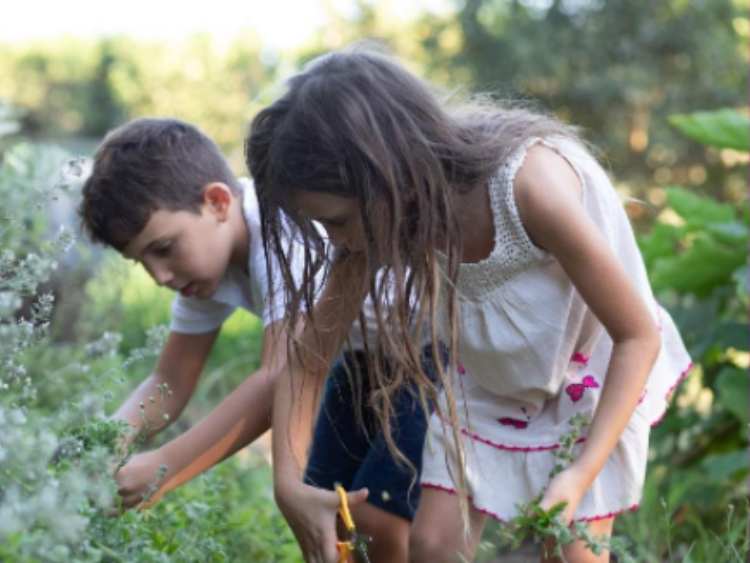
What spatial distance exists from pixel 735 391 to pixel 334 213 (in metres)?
2.00

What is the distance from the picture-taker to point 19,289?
1691mm

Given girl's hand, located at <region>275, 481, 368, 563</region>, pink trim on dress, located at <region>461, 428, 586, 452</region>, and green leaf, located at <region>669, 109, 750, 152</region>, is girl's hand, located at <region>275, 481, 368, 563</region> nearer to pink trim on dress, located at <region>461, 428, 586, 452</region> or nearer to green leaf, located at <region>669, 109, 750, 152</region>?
pink trim on dress, located at <region>461, 428, 586, 452</region>

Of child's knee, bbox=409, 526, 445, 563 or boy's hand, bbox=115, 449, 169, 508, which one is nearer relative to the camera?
boy's hand, bbox=115, 449, 169, 508

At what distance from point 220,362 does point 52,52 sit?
865 inches

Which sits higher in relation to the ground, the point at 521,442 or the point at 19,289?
the point at 19,289

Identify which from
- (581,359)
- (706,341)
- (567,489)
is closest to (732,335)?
(706,341)

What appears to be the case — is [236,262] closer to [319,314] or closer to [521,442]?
[319,314]

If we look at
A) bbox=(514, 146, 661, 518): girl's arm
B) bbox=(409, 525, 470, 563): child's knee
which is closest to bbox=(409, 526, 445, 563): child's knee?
bbox=(409, 525, 470, 563): child's knee

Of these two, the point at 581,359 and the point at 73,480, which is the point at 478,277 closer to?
the point at 581,359

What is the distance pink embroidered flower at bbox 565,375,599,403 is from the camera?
239 cm

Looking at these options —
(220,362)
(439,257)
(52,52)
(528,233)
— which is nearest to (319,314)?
(439,257)

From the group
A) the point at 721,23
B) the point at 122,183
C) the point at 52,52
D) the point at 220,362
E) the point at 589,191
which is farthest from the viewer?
the point at 52,52

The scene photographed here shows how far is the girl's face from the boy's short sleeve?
82 centimetres

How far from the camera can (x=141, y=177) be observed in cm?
270
